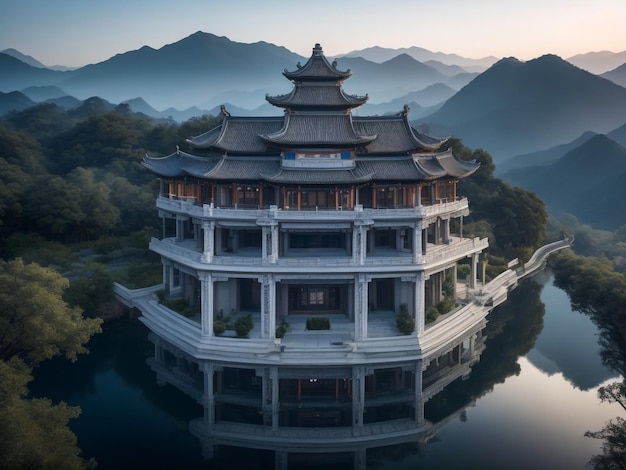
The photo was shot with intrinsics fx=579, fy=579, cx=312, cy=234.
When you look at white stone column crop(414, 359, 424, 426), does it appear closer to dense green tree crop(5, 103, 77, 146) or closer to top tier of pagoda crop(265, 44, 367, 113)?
top tier of pagoda crop(265, 44, 367, 113)

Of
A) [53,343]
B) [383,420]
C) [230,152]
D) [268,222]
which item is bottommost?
[383,420]

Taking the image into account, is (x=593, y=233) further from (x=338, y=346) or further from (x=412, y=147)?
(x=338, y=346)

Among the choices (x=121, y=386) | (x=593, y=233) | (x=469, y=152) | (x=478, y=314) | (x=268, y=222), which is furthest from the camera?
(x=593, y=233)

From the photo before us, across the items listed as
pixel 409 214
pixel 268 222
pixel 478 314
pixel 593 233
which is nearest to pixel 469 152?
pixel 593 233

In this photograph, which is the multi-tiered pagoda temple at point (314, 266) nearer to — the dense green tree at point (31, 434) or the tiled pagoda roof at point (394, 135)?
the tiled pagoda roof at point (394, 135)

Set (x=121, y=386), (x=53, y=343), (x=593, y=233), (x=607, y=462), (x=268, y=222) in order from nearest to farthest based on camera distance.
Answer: (x=607, y=462) → (x=53, y=343) → (x=121, y=386) → (x=268, y=222) → (x=593, y=233)

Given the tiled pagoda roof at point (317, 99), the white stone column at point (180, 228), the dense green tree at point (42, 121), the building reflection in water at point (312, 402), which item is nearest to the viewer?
the building reflection in water at point (312, 402)

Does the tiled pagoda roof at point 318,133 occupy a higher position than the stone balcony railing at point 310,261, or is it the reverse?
the tiled pagoda roof at point 318,133

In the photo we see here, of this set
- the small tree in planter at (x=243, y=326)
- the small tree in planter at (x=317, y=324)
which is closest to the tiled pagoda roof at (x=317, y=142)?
the small tree in planter at (x=317, y=324)
